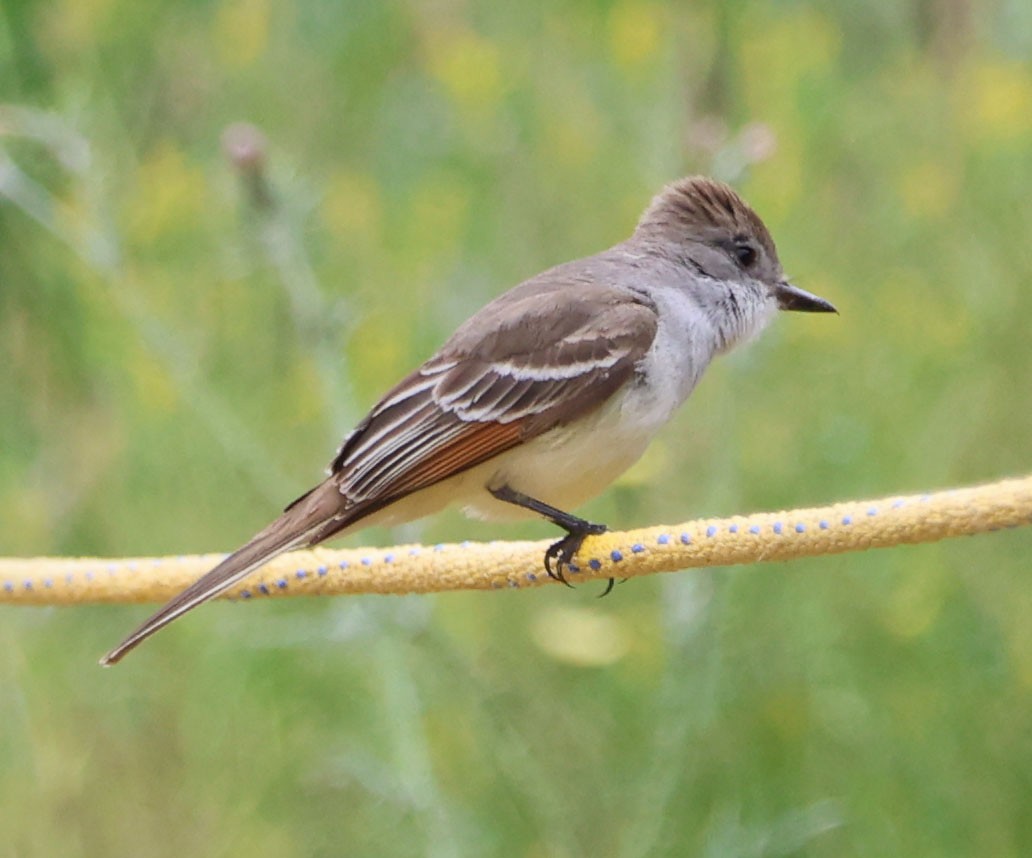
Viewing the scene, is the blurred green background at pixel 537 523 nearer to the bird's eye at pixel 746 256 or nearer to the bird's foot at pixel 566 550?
the bird's eye at pixel 746 256

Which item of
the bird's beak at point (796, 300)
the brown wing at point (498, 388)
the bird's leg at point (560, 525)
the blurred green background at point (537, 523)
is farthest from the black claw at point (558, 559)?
the bird's beak at point (796, 300)

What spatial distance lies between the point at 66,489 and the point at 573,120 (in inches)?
89.5

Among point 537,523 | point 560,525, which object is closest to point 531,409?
point 560,525

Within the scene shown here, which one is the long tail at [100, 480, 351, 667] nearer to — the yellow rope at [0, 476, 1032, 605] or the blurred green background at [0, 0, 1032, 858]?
the yellow rope at [0, 476, 1032, 605]

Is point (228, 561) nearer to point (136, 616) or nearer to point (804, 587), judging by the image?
point (804, 587)

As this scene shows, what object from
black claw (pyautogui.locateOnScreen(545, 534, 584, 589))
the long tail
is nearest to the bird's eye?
black claw (pyautogui.locateOnScreen(545, 534, 584, 589))

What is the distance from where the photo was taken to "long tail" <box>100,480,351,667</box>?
2703 millimetres

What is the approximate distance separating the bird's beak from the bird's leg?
895mm

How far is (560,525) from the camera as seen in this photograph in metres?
3.19

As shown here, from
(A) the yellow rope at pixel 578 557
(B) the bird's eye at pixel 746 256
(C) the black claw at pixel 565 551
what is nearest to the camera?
(A) the yellow rope at pixel 578 557

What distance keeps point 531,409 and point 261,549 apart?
2.31 feet

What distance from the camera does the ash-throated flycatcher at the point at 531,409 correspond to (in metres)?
3.19

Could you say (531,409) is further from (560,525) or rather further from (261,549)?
(261,549)

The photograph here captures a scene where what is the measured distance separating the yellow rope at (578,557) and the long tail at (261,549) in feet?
0.12
